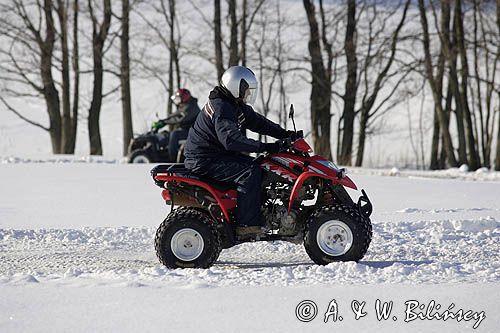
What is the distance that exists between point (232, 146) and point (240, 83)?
616mm

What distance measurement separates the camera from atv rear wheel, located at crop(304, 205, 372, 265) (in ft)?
24.7

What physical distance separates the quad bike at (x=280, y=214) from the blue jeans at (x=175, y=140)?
11059 mm

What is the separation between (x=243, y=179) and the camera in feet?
24.7

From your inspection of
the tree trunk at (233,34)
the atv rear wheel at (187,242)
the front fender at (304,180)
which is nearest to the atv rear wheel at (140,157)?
the tree trunk at (233,34)

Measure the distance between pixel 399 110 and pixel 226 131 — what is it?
148ft

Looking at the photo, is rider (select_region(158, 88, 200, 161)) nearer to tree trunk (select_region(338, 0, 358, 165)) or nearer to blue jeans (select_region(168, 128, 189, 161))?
blue jeans (select_region(168, 128, 189, 161))

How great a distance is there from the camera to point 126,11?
95.6 ft

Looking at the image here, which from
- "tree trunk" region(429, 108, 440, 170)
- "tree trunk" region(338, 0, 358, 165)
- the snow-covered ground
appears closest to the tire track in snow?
the snow-covered ground

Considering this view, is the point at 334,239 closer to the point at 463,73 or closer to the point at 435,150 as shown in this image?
the point at 463,73

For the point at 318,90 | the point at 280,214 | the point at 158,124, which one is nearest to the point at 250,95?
the point at 280,214

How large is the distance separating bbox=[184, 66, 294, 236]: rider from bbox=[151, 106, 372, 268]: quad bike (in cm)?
11

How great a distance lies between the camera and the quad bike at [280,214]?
7539 mm

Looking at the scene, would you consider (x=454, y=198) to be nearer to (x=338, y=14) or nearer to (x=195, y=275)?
(x=195, y=275)

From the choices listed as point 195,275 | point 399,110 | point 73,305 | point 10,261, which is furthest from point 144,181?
point 399,110
